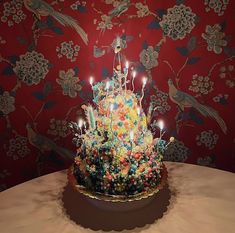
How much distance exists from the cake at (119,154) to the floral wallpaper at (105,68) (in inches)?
19.2

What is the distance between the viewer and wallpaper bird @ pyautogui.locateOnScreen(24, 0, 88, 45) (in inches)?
85.0

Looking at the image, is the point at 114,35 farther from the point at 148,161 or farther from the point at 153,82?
the point at 148,161

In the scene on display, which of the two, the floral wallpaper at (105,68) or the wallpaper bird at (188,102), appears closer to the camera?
the floral wallpaper at (105,68)

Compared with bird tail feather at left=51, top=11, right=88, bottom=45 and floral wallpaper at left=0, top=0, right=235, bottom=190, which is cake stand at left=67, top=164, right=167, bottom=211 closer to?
floral wallpaper at left=0, top=0, right=235, bottom=190

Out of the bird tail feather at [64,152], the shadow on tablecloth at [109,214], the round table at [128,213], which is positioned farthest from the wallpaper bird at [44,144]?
the shadow on tablecloth at [109,214]

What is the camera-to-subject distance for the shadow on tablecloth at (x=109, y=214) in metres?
1.71

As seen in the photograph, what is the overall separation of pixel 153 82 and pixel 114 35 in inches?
13.5

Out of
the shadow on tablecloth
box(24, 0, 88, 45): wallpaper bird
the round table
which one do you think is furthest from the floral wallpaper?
the shadow on tablecloth

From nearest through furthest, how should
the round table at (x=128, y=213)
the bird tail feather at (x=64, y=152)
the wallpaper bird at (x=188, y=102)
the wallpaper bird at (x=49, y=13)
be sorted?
the round table at (x=128, y=213) → the wallpaper bird at (x=49, y=13) → the wallpaper bird at (x=188, y=102) → the bird tail feather at (x=64, y=152)

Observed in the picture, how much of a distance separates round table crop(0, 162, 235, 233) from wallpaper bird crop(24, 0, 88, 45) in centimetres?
78

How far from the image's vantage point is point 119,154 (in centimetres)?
174

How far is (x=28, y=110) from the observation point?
238cm

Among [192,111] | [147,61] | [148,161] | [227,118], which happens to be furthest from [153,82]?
[148,161]

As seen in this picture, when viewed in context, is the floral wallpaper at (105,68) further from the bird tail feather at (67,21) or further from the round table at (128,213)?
the round table at (128,213)
